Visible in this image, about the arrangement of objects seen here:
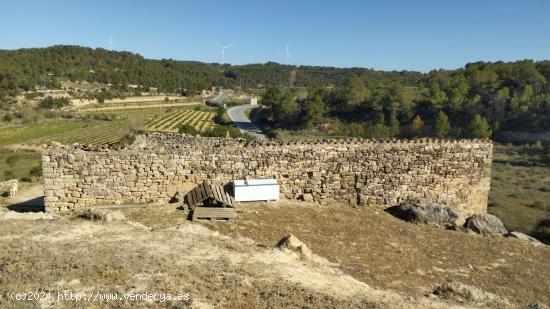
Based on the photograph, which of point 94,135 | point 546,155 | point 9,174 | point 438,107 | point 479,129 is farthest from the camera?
point 438,107

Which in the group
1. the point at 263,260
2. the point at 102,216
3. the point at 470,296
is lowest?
the point at 470,296

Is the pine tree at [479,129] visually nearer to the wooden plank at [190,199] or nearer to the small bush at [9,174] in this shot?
the wooden plank at [190,199]

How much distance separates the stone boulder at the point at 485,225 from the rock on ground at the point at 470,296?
6032mm

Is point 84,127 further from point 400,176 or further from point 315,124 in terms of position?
point 400,176

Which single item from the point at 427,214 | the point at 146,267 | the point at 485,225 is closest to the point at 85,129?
the point at 427,214

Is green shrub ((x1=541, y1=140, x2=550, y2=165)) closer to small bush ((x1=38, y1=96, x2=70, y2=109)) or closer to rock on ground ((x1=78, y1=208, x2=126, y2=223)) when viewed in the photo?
rock on ground ((x1=78, y1=208, x2=126, y2=223))

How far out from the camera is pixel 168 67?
149 metres

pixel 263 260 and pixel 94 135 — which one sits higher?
pixel 263 260

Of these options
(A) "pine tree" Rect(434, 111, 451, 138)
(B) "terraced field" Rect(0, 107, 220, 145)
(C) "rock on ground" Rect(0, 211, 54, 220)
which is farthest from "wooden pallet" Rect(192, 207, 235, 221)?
(A) "pine tree" Rect(434, 111, 451, 138)

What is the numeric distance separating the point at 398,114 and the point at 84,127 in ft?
149

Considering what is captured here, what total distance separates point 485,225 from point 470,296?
6.61 meters

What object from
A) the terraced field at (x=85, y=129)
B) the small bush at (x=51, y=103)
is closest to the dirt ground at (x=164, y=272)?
the terraced field at (x=85, y=129)

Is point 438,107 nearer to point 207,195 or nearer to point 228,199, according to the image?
point 228,199

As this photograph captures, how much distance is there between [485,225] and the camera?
13.6 meters
